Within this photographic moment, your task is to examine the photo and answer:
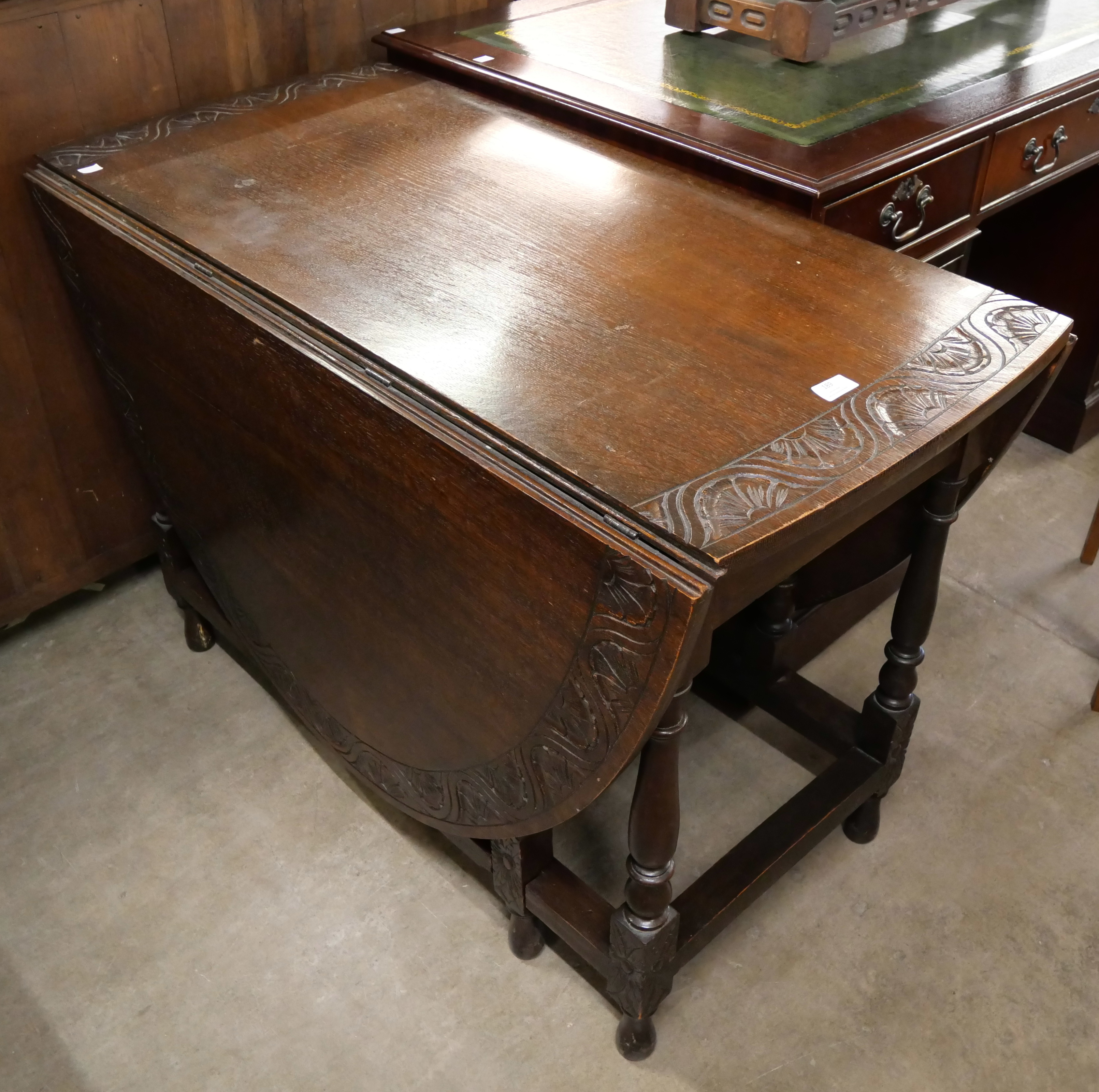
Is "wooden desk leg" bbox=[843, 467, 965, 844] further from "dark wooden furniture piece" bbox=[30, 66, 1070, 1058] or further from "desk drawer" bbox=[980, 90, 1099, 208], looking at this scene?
"desk drawer" bbox=[980, 90, 1099, 208]

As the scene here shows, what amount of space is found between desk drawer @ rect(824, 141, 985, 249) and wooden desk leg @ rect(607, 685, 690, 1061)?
68cm

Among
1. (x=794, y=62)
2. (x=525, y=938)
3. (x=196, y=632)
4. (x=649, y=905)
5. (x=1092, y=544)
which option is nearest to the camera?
(x=649, y=905)

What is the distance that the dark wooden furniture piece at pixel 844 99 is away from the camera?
4.84 feet

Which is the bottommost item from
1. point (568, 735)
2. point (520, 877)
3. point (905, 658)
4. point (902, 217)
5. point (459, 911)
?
point (459, 911)

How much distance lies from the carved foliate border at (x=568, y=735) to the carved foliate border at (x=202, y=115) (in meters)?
0.77

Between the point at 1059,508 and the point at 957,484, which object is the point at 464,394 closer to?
the point at 957,484

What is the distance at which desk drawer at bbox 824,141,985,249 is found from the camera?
1458mm

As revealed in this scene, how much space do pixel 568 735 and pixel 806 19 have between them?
1121mm

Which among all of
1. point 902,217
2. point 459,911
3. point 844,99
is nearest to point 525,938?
point 459,911

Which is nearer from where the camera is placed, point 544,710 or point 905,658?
point 544,710

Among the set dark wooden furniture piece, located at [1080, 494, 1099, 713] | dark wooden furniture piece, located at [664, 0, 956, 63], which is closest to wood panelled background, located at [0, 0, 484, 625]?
dark wooden furniture piece, located at [664, 0, 956, 63]

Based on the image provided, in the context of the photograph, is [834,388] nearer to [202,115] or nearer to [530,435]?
[530,435]

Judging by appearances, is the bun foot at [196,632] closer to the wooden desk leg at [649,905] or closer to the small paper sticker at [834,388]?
the wooden desk leg at [649,905]

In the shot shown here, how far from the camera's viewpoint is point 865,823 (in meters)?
1.67
